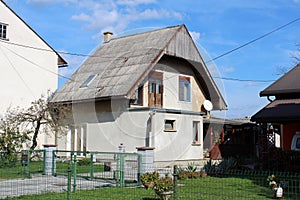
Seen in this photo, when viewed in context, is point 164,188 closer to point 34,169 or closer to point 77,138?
point 34,169

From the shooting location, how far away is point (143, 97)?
21672 millimetres

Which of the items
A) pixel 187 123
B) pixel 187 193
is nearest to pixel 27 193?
pixel 187 193

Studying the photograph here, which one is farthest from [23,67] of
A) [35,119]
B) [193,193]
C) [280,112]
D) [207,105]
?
[193,193]

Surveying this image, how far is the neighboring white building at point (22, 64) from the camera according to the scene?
22.2 meters

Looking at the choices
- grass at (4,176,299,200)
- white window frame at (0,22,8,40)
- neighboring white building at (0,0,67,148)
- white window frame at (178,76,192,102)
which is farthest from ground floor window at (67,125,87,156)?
grass at (4,176,299,200)

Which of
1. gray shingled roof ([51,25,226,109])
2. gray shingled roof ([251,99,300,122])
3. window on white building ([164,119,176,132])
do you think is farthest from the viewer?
gray shingled roof ([51,25,226,109])

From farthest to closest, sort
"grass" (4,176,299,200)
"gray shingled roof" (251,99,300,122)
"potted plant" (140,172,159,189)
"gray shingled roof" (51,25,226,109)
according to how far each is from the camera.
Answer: "gray shingled roof" (51,25,226,109), "gray shingled roof" (251,99,300,122), "potted plant" (140,172,159,189), "grass" (4,176,299,200)

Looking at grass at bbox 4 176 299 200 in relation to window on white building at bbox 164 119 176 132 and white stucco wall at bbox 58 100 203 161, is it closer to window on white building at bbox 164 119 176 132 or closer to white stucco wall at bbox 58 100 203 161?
white stucco wall at bbox 58 100 203 161

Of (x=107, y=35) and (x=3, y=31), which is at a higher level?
(x=107, y=35)

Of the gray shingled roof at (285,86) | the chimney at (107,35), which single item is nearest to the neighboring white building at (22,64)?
the chimney at (107,35)

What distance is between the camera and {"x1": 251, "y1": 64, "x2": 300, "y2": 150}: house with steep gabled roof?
14492 millimetres

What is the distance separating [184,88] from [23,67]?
952 centimetres

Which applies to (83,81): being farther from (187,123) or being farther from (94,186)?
(94,186)

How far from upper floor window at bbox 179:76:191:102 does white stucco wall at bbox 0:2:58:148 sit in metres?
7.69
